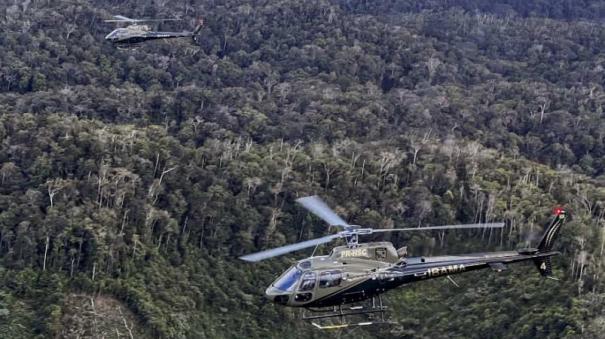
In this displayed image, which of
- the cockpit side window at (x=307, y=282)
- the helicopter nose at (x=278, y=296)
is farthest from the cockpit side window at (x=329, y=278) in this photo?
the helicopter nose at (x=278, y=296)

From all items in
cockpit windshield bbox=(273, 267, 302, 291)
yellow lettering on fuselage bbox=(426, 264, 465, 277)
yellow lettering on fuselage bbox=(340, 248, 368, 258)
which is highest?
yellow lettering on fuselage bbox=(340, 248, 368, 258)

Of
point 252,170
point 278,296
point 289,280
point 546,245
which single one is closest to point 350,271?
point 289,280

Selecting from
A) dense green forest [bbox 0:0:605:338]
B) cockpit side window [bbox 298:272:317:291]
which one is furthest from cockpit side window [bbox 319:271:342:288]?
dense green forest [bbox 0:0:605:338]

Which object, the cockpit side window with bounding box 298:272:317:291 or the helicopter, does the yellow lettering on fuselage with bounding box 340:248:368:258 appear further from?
the cockpit side window with bounding box 298:272:317:291

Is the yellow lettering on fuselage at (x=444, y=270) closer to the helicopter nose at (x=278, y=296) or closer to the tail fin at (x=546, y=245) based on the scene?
the tail fin at (x=546, y=245)

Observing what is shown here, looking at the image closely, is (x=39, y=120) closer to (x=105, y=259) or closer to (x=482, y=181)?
(x=105, y=259)

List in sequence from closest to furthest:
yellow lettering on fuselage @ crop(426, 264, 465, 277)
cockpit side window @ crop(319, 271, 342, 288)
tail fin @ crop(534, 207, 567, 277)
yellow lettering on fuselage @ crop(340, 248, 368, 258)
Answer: cockpit side window @ crop(319, 271, 342, 288)
yellow lettering on fuselage @ crop(340, 248, 368, 258)
yellow lettering on fuselage @ crop(426, 264, 465, 277)
tail fin @ crop(534, 207, 567, 277)
